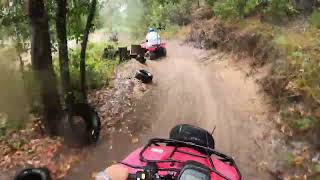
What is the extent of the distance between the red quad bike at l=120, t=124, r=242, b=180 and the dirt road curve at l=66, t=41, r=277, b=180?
9.90 feet

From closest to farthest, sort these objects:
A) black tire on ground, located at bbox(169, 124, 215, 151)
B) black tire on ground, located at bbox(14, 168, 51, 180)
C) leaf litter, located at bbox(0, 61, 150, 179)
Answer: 1. black tire on ground, located at bbox(169, 124, 215, 151)
2. black tire on ground, located at bbox(14, 168, 51, 180)
3. leaf litter, located at bbox(0, 61, 150, 179)

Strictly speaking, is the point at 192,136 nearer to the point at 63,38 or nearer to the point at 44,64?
the point at 44,64

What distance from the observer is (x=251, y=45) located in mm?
18750

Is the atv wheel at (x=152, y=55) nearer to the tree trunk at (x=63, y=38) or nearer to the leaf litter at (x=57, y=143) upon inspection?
the leaf litter at (x=57, y=143)

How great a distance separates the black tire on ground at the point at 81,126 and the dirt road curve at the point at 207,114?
0.39m

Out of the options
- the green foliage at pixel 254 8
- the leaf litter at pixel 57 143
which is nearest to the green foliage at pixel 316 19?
the green foliage at pixel 254 8

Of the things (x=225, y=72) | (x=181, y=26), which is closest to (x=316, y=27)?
(x=225, y=72)

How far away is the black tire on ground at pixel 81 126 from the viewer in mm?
12586

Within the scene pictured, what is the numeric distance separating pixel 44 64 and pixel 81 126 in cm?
199

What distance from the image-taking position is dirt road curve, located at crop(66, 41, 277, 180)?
39.0 ft

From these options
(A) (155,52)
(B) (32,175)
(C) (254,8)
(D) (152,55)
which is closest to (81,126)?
(B) (32,175)

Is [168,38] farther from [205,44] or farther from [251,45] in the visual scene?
[251,45]

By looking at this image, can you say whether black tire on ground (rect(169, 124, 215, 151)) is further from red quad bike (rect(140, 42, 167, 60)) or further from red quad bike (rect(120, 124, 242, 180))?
red quad bike (rect(140, 42, 167, 60))

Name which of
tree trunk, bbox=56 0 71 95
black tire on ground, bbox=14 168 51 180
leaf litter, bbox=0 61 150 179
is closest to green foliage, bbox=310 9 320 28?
leaf litter, bbox=0 61 150 179
